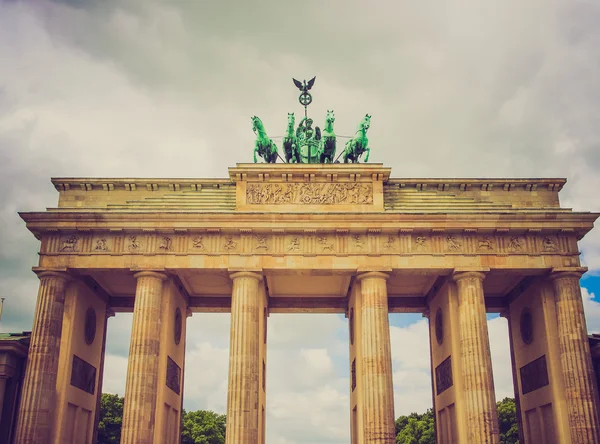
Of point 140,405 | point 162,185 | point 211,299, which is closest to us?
point 140,405

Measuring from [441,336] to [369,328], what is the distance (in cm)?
694

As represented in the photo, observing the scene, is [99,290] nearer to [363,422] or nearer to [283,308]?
[283,308]

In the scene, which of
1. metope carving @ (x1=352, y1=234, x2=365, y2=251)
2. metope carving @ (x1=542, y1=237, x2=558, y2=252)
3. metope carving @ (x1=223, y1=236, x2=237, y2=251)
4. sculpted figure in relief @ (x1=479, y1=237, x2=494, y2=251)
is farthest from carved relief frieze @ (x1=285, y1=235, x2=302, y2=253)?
metope carving @ (x1=542, y1=237, x2=558, y2=252)

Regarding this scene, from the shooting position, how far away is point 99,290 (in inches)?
1407

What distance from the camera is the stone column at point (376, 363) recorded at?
92.7ft

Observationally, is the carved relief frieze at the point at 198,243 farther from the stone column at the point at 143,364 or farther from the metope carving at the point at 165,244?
the stone column at the point at 143,364

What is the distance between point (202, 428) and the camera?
7219cm

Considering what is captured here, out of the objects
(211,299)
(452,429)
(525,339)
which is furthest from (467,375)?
(211,299)

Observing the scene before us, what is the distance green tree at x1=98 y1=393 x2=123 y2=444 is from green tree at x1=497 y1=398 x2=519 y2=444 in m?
40.6

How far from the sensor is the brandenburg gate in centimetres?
2903

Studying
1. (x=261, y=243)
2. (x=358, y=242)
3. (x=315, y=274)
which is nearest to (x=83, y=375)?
(x=261, y=243)

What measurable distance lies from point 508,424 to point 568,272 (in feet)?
138

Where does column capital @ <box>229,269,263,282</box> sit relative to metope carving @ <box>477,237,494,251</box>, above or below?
below

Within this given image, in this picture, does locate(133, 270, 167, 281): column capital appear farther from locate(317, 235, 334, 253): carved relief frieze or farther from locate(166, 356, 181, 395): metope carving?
locate(317, 235, 334, 253): carved relief frieze
